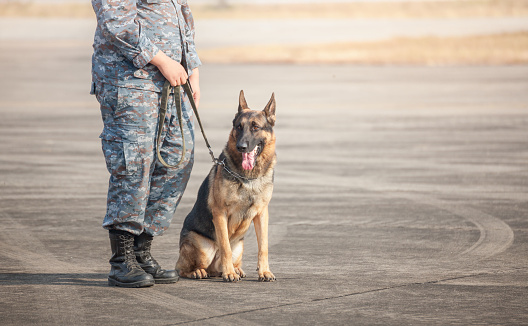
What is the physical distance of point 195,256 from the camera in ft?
20.9

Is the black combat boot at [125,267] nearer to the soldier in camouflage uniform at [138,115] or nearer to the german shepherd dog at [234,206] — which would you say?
the soldier in camouflage uniform at [138,115]

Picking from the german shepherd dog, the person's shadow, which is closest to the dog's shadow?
the person's shadow

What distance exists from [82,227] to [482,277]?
146 inches

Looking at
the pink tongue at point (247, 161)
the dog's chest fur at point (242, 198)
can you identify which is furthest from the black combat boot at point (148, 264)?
the pink tongue at point (247, 161)

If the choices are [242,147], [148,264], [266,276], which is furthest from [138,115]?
[266,276]

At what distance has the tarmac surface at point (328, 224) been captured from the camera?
18.2 ft

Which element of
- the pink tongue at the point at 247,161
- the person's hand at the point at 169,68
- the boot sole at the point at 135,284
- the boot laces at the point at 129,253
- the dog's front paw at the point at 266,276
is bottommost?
the boot sole at the point at 135,284

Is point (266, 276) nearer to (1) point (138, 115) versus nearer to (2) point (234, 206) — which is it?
(2) point (234, 206)

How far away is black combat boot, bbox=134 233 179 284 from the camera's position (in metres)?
6.20

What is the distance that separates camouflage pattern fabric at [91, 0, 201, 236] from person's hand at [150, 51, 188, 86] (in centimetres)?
5

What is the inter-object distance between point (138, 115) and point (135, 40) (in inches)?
19.1

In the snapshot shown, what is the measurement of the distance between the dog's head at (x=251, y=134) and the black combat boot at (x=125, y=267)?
95cm

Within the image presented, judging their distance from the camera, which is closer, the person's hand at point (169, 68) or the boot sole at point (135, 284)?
the person's hand at point (169, 68)

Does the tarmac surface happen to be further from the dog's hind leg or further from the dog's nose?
the dog's nose
